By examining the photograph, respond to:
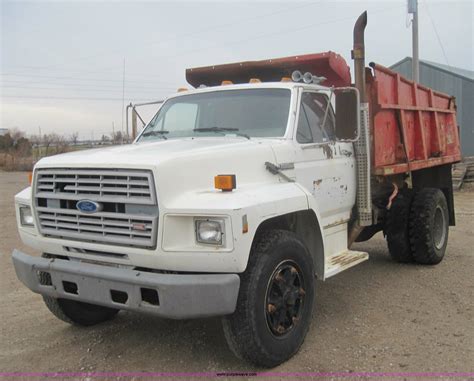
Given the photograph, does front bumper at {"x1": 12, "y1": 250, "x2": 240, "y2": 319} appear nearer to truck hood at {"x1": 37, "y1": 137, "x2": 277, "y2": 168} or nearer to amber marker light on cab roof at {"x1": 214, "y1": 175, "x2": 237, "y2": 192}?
amber marker light on cab roof at {"x1": 214, "y1": 175, "x2": 237, "y2": 192}

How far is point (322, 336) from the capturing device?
446 cm

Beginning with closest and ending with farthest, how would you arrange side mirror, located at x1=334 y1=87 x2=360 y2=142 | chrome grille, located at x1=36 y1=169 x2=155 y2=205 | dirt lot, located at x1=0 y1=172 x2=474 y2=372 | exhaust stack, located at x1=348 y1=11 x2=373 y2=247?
chrome grille, located at x1=36 y1=169 x2=155 y2=205 < dirt lot, located at x1=0 y1=172 x2=474 y2=372 < side mirror, located at x1=334 y1=87 x2=360 y2=142 < exhaust stack, located at x1=348 y1=11 x2=373 y2=247

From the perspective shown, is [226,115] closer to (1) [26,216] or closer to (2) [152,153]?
(2) [152,153]

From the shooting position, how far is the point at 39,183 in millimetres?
4055

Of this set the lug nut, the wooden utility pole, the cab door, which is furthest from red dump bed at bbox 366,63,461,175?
the wooden utility pole

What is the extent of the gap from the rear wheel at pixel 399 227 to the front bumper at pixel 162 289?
3.97 m

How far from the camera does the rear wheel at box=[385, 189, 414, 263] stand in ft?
22.2

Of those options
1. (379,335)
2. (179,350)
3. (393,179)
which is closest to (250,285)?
(179,350)

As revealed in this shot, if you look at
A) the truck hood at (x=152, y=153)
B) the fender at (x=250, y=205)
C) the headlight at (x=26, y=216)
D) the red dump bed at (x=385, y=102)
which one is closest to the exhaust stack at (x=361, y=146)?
the red dump bed at (x=385, y=102)

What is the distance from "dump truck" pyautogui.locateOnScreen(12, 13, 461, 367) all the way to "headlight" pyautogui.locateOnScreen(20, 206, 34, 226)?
0.02 metres

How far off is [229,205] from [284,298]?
973 millimetres

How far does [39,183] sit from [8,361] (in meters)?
1.46

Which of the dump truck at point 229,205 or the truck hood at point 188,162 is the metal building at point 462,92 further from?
the truck hood at point 188,162

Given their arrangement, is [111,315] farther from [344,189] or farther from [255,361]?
[344,189]
